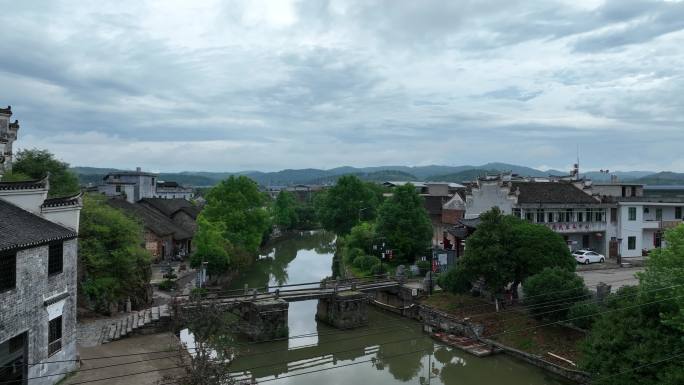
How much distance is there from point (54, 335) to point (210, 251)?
70.6ft

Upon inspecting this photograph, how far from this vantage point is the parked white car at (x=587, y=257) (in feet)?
139

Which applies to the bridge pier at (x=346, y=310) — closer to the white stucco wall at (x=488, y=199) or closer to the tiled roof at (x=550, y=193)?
the white stucco wall at (x=488, y=199)

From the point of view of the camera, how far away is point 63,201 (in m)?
20.7

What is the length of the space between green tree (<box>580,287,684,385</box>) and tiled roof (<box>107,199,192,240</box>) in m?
39.8

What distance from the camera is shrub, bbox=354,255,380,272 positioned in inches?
1752

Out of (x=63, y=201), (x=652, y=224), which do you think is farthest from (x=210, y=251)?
(x=652, y=224)

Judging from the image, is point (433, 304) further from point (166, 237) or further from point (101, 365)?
point (166, 237)

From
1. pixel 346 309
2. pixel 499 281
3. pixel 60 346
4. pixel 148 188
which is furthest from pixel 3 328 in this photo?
pixel 148 188

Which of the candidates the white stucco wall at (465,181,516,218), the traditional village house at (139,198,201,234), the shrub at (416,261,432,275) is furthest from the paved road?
the traditional village house at (139,198,201,234)

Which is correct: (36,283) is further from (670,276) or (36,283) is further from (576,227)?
(576,227)

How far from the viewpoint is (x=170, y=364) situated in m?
22.9

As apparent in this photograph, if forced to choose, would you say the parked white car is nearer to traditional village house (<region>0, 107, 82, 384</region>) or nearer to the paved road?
the paved road

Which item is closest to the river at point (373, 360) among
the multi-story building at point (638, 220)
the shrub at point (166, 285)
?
the shrub at point (166, 285)

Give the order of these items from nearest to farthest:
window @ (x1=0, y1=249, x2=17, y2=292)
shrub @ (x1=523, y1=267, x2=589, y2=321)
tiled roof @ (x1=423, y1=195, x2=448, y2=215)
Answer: window @ (x1=0, y1=249, x2=17, y2=292)
shrub @ (x1=523, y1=267, x2=589, y2=321)
tiled roof @ (x1=423, y1=195, x2=448, y2=215)
